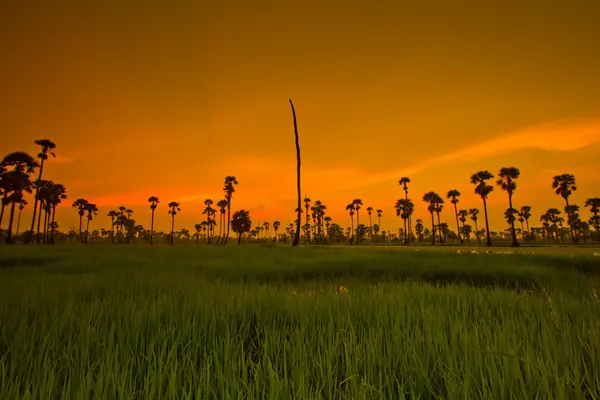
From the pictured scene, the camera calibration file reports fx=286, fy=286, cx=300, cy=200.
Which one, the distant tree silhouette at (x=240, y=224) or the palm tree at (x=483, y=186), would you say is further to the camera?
the distant tree silhouette at (x=240, y=224)

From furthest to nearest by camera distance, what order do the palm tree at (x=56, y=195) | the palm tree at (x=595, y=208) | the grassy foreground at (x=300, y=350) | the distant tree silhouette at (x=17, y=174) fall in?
1. the palm tree at (x=595, y=208)
2. the palm tree at (x=56, y=195)
3. the distant tree silhouette at (x=17, y=174)
4. the grassy foreground at (x=300, y=350)

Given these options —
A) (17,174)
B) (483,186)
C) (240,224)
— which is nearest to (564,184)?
(483,186)

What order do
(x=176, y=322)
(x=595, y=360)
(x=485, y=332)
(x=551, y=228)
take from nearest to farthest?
(x=595, y=360), (x=485, y=332), (x=176, y=322), (x=551, y=228)

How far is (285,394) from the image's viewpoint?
4.31 feet

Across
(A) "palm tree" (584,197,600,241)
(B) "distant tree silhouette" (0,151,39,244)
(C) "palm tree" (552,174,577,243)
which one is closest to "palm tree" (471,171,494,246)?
(C) "palm tree" (552,174,577,243)

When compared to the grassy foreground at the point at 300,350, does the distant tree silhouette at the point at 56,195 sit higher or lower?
higher

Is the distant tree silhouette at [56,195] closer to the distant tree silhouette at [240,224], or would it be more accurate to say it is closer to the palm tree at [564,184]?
the distant tree silhouette at [240,224]

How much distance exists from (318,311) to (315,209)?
14301 centimetres

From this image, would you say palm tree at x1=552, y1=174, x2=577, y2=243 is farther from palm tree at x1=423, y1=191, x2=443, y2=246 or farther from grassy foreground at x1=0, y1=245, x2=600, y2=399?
grassy foreground at x1=0, y1=245, x2=600, y2=399

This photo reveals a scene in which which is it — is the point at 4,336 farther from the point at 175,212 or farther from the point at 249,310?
the point at 175,212

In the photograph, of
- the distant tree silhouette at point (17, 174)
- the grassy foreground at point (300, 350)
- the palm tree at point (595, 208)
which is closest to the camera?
the grassy foreground at point (300, 350)

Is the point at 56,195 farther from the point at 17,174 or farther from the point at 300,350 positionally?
the point at 300,350

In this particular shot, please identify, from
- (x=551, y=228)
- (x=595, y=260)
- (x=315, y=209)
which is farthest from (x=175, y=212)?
(x=551, y=228)

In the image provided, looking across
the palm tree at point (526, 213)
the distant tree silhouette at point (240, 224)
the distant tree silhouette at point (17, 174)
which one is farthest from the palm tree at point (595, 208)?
the distant tree silhouette at point (17, 174)
